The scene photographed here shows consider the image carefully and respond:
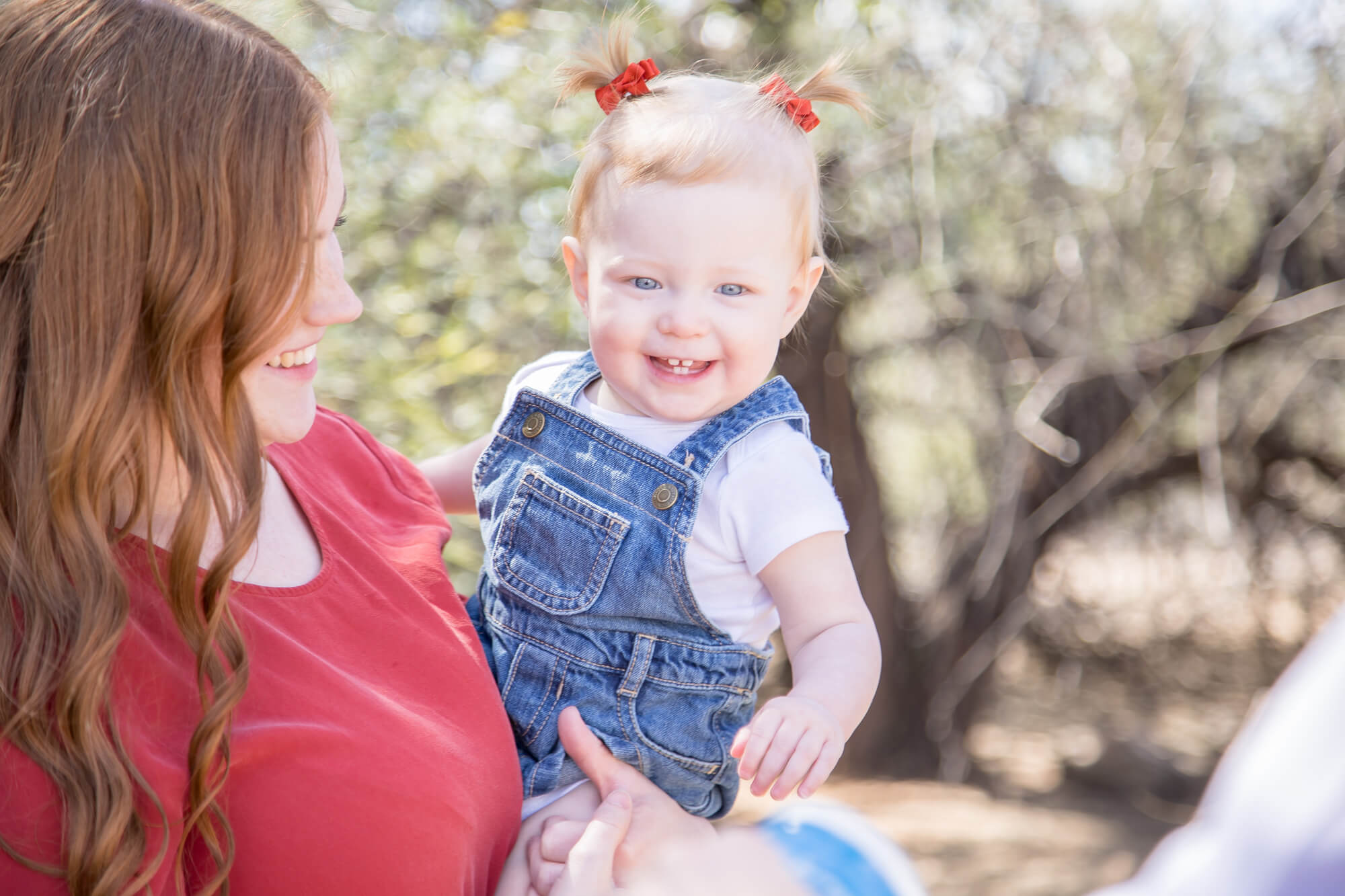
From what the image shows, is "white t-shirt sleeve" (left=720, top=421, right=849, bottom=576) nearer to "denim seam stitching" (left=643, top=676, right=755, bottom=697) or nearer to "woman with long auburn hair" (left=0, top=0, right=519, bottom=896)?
"denim seam stitching" (left=643, top=676, right=755, bottom=697)

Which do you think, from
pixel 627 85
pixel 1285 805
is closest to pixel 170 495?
pixel 627 85

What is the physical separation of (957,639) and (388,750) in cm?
412

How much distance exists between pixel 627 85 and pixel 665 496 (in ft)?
2.04

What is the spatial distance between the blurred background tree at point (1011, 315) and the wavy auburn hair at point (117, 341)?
1.81 meters

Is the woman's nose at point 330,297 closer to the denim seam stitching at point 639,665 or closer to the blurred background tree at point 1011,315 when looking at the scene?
the denim seam stitching at point 639,665

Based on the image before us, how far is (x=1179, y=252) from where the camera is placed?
441 cm

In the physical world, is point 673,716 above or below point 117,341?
below

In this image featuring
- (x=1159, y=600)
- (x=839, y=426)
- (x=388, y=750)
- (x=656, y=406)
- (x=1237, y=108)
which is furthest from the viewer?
(x=1159, y=600)

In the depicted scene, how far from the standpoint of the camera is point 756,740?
1.31 meters

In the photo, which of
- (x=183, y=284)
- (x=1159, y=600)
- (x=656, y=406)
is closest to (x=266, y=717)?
(x=183, y=284)

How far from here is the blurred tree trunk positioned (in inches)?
184

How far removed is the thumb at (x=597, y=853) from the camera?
4.28 ft

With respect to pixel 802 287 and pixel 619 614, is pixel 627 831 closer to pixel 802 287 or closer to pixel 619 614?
pixel 619 614

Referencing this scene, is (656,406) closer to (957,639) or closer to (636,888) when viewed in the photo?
(636,888)
